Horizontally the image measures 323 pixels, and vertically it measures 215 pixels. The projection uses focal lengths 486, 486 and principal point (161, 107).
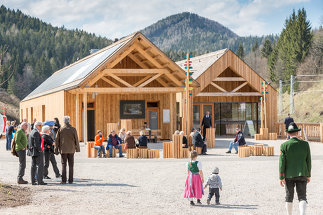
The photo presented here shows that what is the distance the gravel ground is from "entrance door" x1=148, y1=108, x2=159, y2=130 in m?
12.4

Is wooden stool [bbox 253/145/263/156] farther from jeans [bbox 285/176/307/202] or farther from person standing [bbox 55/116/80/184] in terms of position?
jeans [bbox 285/176/307/202]

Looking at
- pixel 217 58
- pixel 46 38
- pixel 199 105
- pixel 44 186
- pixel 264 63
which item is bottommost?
pixel 44 186

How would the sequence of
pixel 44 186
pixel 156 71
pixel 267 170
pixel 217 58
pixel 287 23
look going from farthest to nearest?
pixel 287 23 < pixel 217 58 < pixel 156 71 < pixel 267 170 < pixel 44 186

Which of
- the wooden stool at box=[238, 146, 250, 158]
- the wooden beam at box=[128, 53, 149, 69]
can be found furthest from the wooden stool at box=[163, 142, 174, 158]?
the wooden beam at box=[128, 53, 149, 69]

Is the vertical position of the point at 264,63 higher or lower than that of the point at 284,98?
higher

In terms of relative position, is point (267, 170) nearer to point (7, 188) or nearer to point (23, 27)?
point (7, 188)

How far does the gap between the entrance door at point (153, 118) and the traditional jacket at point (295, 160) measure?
70.7 feet

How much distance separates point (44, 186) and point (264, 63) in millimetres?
91368

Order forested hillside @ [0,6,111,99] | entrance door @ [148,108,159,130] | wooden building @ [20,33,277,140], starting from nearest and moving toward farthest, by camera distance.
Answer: wooden building @ [20,33,277,140] → entrance door @ [148,108,159,130] → forested hillside @ [0,6,111,99]

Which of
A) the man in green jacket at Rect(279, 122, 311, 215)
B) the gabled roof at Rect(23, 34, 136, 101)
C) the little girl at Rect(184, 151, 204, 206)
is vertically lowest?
the little girl at Rect(184, 151, 204, 206)

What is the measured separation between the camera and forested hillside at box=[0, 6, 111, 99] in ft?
394

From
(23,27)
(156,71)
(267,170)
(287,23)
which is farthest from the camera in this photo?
(23,27)

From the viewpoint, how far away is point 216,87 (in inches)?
1337

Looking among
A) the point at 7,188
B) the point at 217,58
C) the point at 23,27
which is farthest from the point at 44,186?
the point at 23,27
